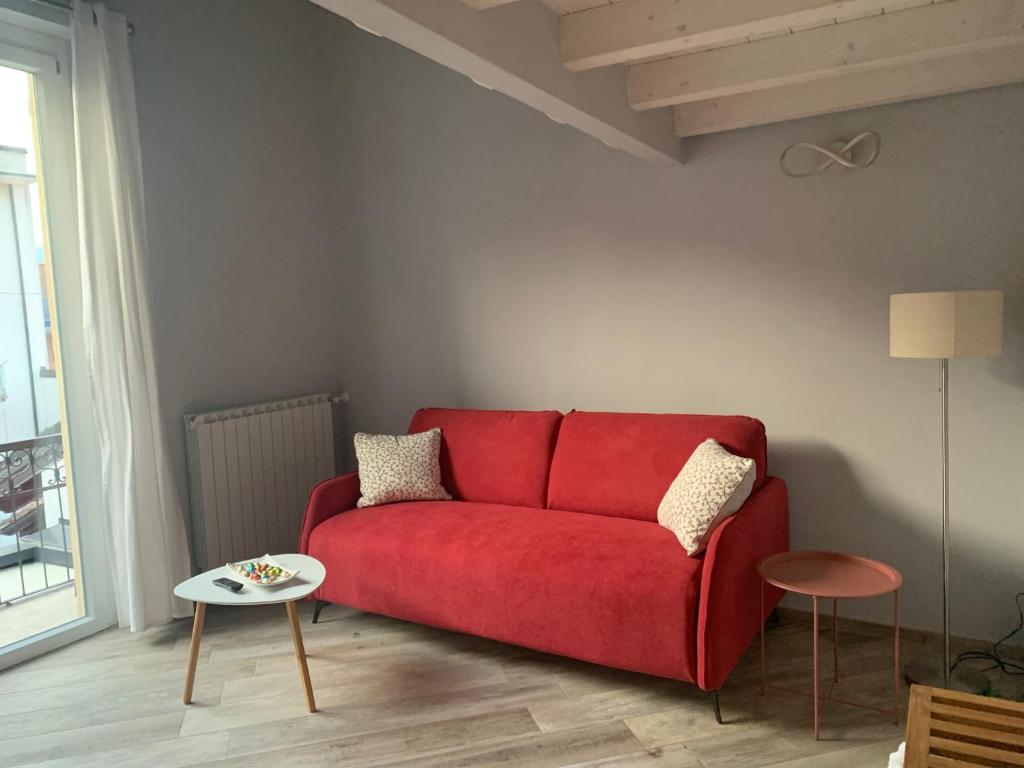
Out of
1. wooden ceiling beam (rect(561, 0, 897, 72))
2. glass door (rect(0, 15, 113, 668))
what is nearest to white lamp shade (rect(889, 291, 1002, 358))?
wooden ceiling beam (rect(561, 0, 897, 72))

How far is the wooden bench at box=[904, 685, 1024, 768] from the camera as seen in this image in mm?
1440

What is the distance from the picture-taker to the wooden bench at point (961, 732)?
1.44 m

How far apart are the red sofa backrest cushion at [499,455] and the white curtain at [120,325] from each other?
1279 mm

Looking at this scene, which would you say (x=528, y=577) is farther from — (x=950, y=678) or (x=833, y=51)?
(x=833, y=51)

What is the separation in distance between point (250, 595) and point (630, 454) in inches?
62.5

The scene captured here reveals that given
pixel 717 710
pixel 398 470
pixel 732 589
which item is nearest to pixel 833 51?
pixel 732 589

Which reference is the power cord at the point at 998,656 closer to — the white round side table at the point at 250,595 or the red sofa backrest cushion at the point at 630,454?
the red sofa backrest cushion at the point at 630,454

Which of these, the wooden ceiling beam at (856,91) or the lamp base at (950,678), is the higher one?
the wooden ceiling beam at (856,91)

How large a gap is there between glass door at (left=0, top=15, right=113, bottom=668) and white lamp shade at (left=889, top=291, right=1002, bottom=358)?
3289 mm

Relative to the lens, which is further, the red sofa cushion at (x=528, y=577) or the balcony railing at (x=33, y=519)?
the balcony railing at (x=33, y=519)

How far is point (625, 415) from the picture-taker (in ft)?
10.8

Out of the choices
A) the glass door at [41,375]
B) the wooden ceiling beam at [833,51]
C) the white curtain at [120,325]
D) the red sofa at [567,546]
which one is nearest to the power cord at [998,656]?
the red sofa at [567,546]

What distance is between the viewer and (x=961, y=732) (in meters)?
1.53

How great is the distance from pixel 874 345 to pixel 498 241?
186 cm
